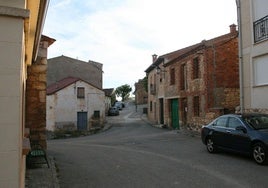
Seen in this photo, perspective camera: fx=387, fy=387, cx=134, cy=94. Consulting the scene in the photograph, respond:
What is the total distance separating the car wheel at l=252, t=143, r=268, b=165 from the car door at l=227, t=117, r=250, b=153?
1.37 feet

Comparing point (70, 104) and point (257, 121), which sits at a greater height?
point (70, 104)

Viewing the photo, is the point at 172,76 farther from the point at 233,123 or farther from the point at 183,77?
the point at 233,123

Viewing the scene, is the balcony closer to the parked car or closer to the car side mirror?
the parked car

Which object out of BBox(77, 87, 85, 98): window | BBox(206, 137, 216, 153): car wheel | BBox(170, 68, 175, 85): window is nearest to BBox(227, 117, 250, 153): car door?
BBox(206, 137, 216, 153): car wheel

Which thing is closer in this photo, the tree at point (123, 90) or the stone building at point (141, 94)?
the stone building at point (141, 94)

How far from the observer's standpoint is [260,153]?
1093cm

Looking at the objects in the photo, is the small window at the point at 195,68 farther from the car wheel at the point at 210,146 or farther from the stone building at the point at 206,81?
the car wheel at the point at 210,146

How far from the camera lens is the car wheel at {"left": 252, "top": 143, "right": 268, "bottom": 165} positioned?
35.2 feet

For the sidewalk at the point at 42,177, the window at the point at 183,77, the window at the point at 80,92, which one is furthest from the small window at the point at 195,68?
the window at the point at 80,92

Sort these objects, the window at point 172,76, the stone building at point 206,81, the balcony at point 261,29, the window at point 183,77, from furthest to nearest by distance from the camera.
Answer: the window at point 172,76 → the window at point 183,77 → the stone building at point 206,81 → the balcony at point 261,29

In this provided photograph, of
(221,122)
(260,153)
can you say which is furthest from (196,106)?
(260,153)

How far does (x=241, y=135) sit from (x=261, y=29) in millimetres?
6556

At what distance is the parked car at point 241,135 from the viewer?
36.2 ft

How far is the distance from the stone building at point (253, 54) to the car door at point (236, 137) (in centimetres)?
357
